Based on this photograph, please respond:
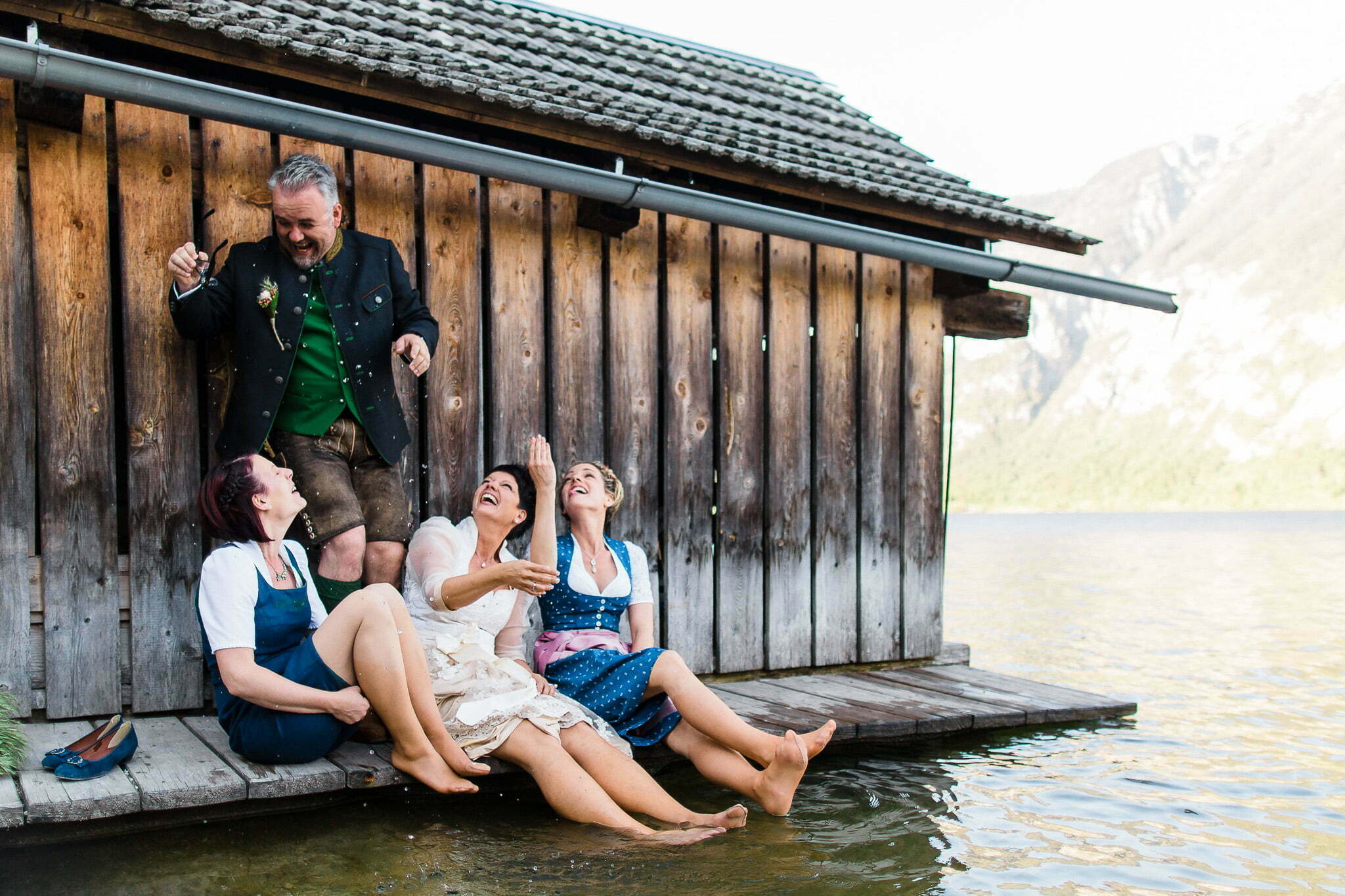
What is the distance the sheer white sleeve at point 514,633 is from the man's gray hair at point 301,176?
1757mm

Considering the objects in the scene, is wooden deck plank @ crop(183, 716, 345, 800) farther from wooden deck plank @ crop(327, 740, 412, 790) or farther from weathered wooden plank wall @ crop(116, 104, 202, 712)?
weathered wooden plank wall @ crop(116, 104, 202, 712)

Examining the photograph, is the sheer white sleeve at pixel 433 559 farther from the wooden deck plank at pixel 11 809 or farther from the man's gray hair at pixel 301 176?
the wooden deck plank at pixel 11 809

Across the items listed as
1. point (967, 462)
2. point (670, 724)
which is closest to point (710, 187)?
point (670, 724)

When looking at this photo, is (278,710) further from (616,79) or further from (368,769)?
(616,79)

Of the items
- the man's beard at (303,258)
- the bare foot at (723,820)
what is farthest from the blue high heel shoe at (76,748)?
the bare foot at (723,820)

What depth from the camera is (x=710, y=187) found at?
6227 mm

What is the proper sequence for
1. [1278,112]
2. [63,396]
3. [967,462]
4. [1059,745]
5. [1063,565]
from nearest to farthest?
[63,396] < [1059,745] < [1063,565] < [967,462] < [1278,112]

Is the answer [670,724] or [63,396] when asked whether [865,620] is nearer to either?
[670,724]

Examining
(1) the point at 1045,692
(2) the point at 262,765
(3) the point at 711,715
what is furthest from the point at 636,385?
(1) the point at 1045,692

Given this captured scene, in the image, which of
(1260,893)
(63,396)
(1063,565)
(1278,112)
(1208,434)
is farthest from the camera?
(1278,112)

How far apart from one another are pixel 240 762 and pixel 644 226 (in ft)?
10.8

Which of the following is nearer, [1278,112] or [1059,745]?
[1059,745]

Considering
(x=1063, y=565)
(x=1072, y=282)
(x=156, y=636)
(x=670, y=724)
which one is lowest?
(x=1063, y=565)

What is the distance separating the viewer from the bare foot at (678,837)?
3.78 metres
